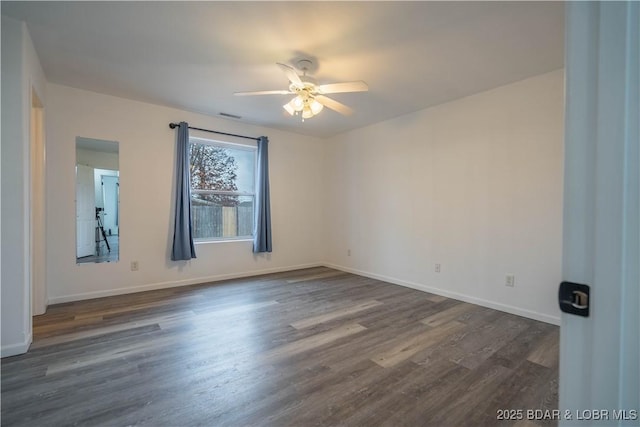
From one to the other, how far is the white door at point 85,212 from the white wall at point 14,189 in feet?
4.45

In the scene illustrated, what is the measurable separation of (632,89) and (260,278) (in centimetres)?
453

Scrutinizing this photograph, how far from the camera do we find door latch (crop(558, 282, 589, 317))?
0.53 m

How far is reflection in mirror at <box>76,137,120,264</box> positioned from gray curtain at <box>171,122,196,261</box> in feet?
2.22

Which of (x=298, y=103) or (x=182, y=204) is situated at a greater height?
(x=298, y=103)

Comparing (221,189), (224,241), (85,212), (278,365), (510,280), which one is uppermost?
(221,189)

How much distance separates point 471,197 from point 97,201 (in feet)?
15.1

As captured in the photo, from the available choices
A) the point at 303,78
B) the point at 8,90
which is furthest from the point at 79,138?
the point at 303,78

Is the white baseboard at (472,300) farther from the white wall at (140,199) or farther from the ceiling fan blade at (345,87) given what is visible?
the ceiling fan blade at (345,87)

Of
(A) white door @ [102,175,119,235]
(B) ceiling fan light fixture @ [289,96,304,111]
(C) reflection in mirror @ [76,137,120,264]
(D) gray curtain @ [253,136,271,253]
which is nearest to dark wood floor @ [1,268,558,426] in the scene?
(C) reflection in mirror @ [76,137,120,264]

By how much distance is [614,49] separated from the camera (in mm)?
487

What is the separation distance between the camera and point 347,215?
5.20m

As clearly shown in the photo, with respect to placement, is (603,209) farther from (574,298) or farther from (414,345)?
(414,345)

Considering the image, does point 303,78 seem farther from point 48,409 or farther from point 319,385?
point 48,409

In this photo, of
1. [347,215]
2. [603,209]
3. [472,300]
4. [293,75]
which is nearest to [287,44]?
[293,75]
